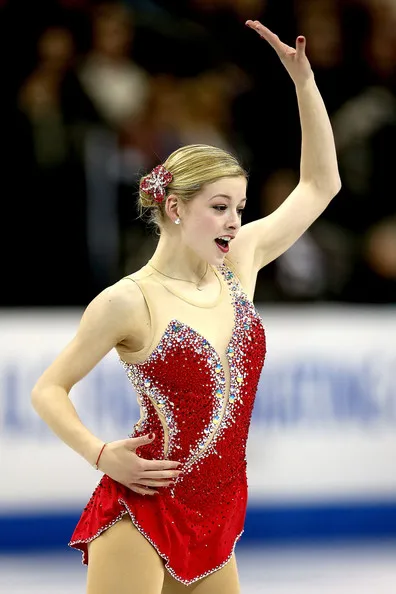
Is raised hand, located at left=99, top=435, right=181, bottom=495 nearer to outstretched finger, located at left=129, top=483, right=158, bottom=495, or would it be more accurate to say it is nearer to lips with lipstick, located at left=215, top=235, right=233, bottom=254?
outstretched finger, located at left=129, top=483, right=158, bottom=495

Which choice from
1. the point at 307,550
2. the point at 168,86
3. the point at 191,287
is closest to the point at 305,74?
the point at 191,287

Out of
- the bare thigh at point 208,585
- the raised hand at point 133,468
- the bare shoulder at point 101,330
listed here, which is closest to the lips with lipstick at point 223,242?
the bare shoulder at point 101,330

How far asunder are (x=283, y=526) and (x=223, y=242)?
125 inches

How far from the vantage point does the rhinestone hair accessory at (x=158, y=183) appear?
2.77m

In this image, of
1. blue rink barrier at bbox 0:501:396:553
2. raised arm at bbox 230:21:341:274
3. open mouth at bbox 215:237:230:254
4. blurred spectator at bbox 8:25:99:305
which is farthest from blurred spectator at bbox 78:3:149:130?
open mouth at bbox 215:237:230:254

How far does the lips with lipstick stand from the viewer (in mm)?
2719

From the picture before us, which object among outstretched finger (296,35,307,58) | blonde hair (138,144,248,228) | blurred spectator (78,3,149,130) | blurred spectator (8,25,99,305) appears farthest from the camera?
blurred spectator (78,3,149,130)

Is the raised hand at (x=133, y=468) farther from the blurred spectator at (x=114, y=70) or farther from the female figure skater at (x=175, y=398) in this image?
the blurred spectator at (x=114, y=70)

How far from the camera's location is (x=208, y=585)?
2.76m

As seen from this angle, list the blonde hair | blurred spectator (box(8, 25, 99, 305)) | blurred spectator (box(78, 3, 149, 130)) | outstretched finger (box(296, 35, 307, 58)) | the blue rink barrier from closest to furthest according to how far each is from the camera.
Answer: the blonde hair < outstretched finger (box(296, 35, 307, 58)) < the blue rink barrier < blurred spectator (box(8, 25, 99, 305)) < blurred spectator (box(78, 3, 149, 130))

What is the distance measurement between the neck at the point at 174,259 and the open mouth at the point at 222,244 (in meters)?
0.09

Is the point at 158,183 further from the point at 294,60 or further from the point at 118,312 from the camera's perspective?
the point at 294,60

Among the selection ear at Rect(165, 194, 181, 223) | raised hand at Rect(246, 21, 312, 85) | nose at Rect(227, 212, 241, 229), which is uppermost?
raised hand at Rect(246, 21, 312, 85)

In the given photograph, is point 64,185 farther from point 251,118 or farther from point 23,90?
point 251,118
